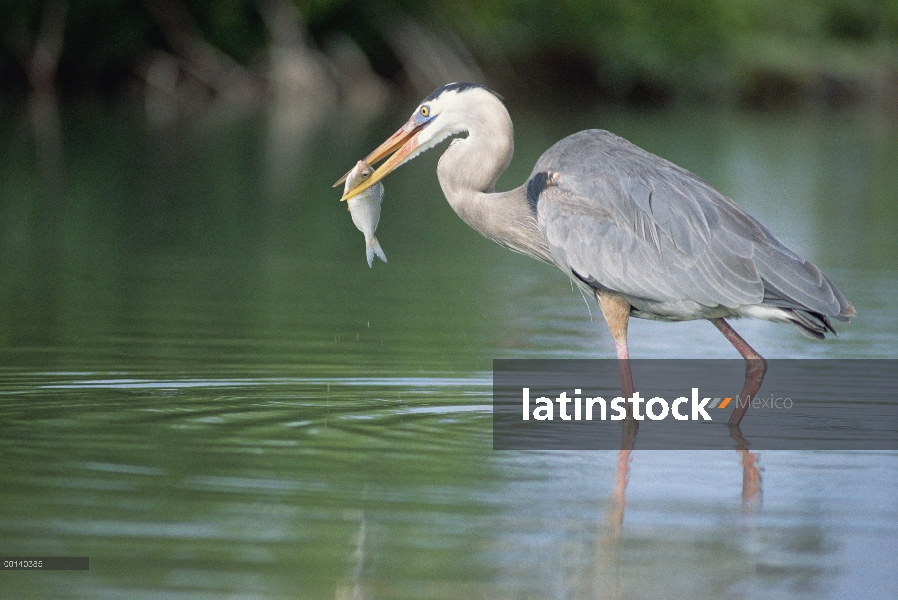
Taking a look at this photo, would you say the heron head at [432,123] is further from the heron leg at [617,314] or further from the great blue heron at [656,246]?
the heron leg at [617,314]

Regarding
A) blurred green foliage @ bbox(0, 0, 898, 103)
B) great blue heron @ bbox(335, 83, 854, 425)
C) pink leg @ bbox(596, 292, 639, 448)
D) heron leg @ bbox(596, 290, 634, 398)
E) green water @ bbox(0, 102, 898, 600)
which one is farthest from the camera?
blurred green foliage @ bbox(0, 0, 898, 103)

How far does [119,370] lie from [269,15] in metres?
34.4

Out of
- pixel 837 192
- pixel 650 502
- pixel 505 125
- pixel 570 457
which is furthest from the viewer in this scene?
pixel 837 192

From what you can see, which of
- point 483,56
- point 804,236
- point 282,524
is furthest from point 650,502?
point 483,56

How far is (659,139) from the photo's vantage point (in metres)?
29.5

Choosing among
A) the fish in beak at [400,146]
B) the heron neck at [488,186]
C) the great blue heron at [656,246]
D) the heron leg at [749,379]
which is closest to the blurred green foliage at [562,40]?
the fish in beak at [400,146]

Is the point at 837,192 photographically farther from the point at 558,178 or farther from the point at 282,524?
the point at 282,524

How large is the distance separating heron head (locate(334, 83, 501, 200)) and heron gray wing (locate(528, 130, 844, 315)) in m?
0.69

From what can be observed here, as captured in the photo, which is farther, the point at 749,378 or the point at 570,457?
the point at 749,378

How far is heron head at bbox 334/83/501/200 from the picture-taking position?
26.7 ft

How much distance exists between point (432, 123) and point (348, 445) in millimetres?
2356

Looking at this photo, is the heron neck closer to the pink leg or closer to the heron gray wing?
the heron gray wing

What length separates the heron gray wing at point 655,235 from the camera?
722 centimetres

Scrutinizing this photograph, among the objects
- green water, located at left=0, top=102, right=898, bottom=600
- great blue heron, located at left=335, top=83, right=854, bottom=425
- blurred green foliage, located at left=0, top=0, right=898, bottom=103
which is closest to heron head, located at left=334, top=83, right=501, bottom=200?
great blue heron, located at left=335, top=83, right=854, bottom=425
